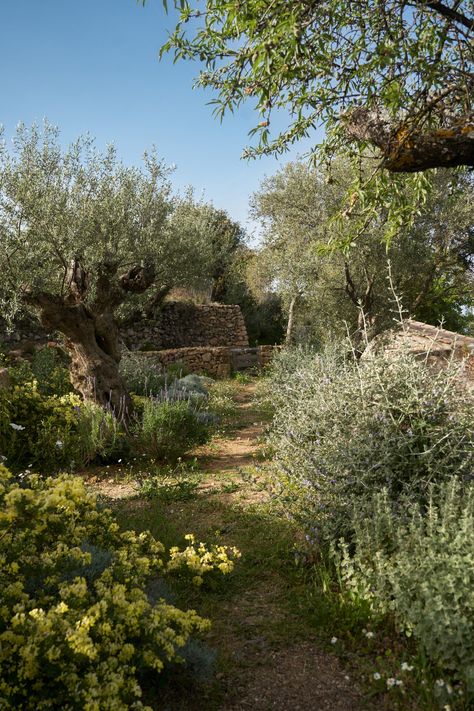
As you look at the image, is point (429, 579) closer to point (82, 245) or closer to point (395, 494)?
point (395, 494)

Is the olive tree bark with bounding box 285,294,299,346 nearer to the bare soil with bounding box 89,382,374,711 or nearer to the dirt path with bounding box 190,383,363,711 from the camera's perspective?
the bare soil with bounding box 89,382,374,711

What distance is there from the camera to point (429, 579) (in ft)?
9.95

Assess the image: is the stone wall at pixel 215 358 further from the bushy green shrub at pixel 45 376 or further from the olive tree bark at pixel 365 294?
the bushy green shrub at pixel 45 376

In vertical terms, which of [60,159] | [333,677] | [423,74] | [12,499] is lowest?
[333,677]

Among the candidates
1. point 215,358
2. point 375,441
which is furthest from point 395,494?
point 215,358

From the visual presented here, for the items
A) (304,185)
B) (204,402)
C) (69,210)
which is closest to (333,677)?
(204,402)

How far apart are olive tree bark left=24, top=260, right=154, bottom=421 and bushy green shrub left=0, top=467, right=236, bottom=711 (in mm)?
4958

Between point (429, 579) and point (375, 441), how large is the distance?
1.47 m

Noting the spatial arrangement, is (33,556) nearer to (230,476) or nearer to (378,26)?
(230,476)

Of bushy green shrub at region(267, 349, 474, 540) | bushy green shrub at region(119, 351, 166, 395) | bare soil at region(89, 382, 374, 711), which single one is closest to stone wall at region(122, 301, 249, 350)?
bushy green shrub at region(119, 351, 166, 395)

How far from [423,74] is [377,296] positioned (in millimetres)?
11703

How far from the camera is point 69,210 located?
40.5ft

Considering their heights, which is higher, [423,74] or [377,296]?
[423,74]

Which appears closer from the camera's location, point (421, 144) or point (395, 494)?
point (395, 494)
